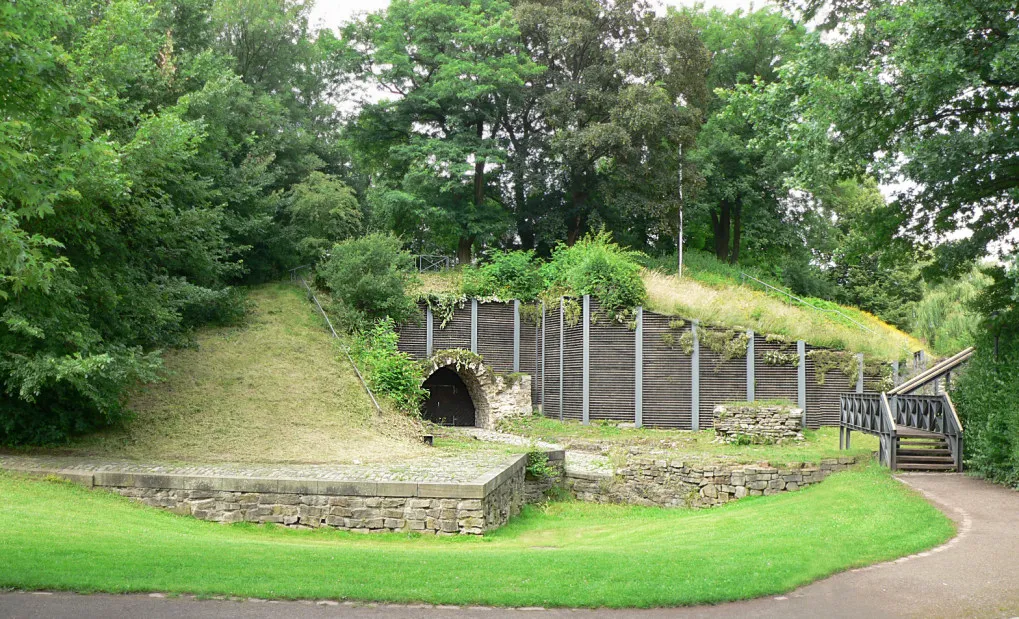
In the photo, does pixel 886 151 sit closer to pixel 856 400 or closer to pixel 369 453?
pixel 856 400

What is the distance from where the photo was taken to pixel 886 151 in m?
13.4

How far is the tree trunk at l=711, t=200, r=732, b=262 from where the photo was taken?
121 feet

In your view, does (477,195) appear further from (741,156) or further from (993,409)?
(993,409)

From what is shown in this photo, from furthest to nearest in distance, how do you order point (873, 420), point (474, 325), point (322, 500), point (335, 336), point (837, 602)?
point (474, 325) → point (335, 336) → point (873, 420) → point (322, 500) → point (837, 602)

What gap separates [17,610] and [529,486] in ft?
33.0

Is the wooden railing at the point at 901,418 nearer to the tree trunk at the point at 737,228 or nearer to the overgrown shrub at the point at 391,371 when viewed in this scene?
the overgrown shrub at the point at 391,371

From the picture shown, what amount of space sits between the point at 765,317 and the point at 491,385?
8.05m

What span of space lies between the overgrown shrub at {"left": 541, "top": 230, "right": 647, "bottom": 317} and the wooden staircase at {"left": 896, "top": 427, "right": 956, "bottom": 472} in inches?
341

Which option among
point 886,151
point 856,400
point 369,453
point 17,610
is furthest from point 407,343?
point 17,610

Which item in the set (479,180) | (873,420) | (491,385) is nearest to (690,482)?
(873,420)

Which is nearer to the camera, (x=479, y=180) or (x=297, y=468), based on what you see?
(x=297, y=468)

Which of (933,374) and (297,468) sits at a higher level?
(933,374)

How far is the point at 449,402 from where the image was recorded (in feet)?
84.9

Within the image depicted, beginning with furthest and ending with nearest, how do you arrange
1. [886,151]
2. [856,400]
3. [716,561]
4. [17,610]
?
[856,400]
[886,151]
[716,561]
[17,610]
